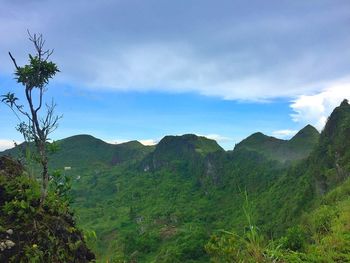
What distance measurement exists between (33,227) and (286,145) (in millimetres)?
171723

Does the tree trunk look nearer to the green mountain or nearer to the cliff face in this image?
the cliff face

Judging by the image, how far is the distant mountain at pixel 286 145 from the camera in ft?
517

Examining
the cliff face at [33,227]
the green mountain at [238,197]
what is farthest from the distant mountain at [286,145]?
the cliff face at [33,227]

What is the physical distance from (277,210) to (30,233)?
10069 centimetres

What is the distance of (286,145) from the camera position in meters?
171

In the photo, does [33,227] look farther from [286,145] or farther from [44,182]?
[286,145]

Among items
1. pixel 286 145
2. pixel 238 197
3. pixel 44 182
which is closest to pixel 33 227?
pixel 44 182

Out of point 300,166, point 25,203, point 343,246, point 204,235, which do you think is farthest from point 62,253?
point 300,166

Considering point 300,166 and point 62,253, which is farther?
point 300,166

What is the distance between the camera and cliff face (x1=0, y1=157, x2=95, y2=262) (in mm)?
6543

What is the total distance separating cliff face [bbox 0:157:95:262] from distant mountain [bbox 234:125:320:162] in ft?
496

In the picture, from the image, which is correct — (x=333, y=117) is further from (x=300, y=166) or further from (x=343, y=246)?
(x=343, y=246)

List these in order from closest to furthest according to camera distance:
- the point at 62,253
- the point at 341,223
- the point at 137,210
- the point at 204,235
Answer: the point at 62,253, the point at 341,223, the point at 204,235, the point at 137,210

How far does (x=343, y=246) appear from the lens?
23.6ft
